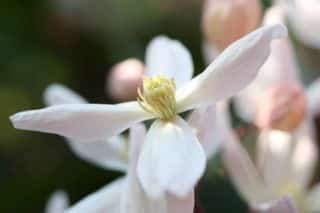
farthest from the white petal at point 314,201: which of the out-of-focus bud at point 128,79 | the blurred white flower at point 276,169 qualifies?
the out-of-focus bud at point 128,79

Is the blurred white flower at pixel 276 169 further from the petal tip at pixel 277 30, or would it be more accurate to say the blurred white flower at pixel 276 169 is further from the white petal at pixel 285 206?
the petal tip at pixel 277 30

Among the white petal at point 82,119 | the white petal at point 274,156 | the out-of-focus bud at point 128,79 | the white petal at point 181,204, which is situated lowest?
the white petal at point 274,156

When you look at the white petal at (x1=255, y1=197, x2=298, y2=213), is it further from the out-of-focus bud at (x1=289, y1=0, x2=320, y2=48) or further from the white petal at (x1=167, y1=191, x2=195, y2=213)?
the out-of-focus bud at (x1=289, y1=0, x2=320, y2=48)

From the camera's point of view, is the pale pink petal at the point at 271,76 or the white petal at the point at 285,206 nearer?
the white petal at the point at 285,206

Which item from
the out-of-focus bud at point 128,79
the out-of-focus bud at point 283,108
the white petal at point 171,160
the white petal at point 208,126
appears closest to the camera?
the white petal at point 171,160

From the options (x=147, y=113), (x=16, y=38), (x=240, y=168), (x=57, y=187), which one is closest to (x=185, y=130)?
(x=147, y=113)

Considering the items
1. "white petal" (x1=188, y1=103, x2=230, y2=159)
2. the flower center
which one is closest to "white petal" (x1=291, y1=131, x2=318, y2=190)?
"white petal" (x1=188, y1=103, x2=230, y2=159)

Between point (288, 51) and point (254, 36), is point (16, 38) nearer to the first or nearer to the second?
point (288, 51)
